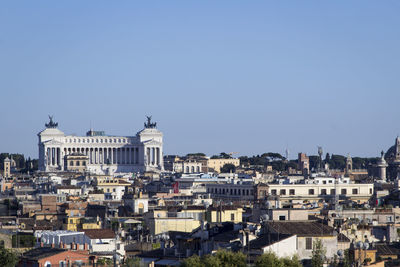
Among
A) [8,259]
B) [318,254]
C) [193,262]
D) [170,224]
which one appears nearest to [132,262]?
[193,262]

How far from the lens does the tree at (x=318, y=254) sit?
123ft

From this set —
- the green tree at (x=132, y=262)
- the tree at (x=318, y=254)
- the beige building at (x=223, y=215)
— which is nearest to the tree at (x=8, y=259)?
the green tree at (x=132, y=262)

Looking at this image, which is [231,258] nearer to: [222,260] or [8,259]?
[222,260]

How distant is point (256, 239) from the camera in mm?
39156

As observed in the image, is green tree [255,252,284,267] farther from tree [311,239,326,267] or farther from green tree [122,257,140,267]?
green tree [122,257,140,267]

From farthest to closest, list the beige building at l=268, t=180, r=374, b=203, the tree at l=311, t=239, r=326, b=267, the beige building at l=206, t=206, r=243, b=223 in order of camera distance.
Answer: the beige building at l=268, t=180, r=374, b=203
the beige building at l=206, t=206, r=243, b=223
the tree at l=311, t=239, r=326, b=267

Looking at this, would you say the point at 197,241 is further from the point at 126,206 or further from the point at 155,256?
the point at 126,206

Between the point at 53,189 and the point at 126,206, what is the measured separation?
4224 cm

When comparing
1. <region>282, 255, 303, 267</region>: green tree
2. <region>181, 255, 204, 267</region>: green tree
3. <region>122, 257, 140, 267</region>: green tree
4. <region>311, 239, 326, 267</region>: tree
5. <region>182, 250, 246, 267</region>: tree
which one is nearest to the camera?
<region>282, 255, 303, 267</region>: green tree

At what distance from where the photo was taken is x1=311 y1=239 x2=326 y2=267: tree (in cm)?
3753

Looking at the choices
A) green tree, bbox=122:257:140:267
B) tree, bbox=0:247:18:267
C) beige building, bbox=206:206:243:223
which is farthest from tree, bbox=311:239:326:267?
beige building, bbox=206:206:243:223

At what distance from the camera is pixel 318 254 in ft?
125

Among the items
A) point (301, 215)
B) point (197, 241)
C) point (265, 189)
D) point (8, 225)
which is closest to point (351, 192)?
point (265, 189)

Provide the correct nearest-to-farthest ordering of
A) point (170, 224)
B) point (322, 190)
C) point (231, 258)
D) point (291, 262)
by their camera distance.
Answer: point (291, 262), point (231, 258), point (170, 224), point (322, 190)
